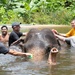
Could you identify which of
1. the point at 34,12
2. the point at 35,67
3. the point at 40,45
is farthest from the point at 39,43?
the point at 34,12

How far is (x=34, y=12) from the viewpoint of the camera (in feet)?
69.7

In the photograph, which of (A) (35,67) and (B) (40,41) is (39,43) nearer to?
(B) (40,41)

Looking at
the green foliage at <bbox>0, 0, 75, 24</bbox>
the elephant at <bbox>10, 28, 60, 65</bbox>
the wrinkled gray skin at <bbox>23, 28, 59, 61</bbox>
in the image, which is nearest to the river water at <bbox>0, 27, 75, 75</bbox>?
the elephant at <bbox>10, 28, 60, 65</bbox>

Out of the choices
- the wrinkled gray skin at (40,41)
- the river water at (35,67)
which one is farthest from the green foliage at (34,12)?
the river water at (35,67)

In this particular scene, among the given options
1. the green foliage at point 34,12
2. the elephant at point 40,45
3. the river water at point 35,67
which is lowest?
the green foliage at point 34,12

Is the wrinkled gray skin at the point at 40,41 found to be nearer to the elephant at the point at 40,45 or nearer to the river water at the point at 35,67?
the elephant at the point at 40,45

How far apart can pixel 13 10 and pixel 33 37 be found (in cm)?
1325

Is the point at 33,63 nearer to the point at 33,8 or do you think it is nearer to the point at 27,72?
the point at 27,72

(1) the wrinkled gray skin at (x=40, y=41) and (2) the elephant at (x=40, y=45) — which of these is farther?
(1) the wrinkled gray skin at (x=40, y=41)

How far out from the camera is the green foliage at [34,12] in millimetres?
20406

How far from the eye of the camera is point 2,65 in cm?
675

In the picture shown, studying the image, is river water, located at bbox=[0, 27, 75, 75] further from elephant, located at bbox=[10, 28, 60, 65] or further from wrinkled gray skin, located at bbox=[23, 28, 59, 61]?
wrinkled gray skin, located at bbox=[23, 28, 59, 61]

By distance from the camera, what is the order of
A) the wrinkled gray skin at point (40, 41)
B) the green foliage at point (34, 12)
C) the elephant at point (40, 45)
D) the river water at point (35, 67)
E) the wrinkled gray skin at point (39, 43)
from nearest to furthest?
the river water at point (35, 67)
the elephant at point (40, 45)
the wrinkled gray skin at point (39, 43)
the wrinkled gray skin at point (40, 41)
the green foliage at point (34, 12)

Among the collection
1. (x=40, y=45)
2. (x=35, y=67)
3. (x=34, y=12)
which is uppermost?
(x=40, y=45)
